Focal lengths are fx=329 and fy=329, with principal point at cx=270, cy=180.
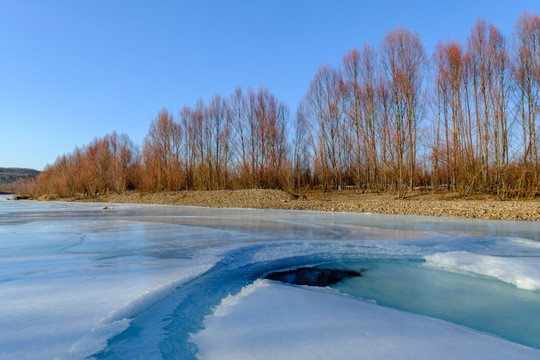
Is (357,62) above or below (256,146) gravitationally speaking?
above

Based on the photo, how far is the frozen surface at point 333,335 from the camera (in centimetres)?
156

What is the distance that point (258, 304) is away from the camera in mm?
2279

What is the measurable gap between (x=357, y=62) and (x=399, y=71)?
3675mm

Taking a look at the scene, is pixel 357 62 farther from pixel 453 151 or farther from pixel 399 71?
pixel 453 151

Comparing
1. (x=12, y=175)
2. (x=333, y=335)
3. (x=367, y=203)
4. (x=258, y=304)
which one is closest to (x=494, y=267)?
(x=333, y=335)

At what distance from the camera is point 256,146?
22.4m

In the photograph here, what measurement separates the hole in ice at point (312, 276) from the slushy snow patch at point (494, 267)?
3.48 feet

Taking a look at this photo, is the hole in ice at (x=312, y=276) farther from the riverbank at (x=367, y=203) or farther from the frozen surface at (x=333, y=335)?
the riverbank at (x=367, y=203)

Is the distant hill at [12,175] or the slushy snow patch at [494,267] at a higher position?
the distant hill at [12,175]

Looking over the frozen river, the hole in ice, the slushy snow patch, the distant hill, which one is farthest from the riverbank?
the distant hill

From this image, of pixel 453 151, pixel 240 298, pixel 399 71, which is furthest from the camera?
pixel 399 71

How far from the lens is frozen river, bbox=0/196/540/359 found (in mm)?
1610

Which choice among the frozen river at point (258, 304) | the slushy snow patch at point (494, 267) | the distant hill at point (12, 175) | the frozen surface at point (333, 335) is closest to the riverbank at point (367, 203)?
the frozen river at point (258, 304)

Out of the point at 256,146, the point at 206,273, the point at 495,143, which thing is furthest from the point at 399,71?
the point at 206,273
